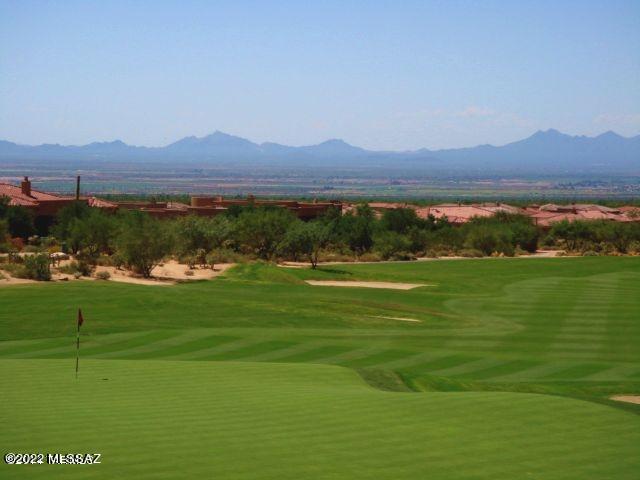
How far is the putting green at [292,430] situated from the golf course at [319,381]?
0.05 m

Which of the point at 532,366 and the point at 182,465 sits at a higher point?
the point at 182,465

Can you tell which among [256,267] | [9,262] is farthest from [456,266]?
[9,262]

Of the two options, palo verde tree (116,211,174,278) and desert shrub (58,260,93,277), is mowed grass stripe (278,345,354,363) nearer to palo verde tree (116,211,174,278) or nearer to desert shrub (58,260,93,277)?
desert shrub (58,260,93,277)

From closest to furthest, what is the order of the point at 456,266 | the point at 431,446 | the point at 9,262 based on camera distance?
1. the point at 431,446
2. the point at 9,262
3. the point at 456,266

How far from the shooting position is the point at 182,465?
13008mm

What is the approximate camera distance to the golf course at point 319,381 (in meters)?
14.0

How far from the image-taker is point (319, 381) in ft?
73.6

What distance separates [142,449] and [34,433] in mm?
1674

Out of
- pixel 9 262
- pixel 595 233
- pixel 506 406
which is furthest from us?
pixel 595 233

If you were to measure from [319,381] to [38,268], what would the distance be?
26.1 meters

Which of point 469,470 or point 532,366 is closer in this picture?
point 469,470

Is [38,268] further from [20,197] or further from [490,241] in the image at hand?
[490,241]

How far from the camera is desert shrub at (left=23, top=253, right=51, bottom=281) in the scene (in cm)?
4500

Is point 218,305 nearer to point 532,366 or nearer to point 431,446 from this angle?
point 532,366
